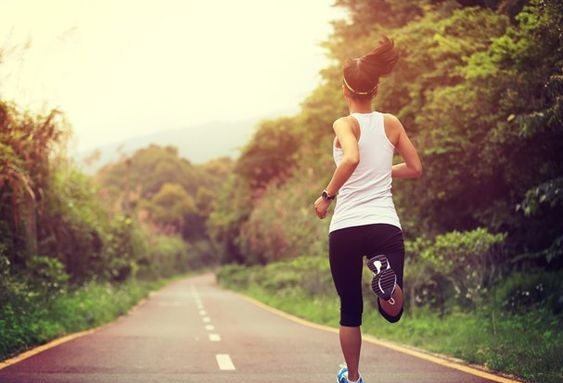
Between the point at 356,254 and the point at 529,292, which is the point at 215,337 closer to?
the point at 529,292

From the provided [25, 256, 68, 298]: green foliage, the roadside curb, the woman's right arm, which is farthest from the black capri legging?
[25, 256, 68, 298]: green foliage

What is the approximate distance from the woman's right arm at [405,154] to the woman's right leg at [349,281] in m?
0.60

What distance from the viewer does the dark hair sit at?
422cm

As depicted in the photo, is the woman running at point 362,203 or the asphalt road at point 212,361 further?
the asphalt road at point 212,361

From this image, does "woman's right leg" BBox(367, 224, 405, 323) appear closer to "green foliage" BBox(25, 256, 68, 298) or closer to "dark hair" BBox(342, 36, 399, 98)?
"dark hair" BBox(342, 36, 399, 98)

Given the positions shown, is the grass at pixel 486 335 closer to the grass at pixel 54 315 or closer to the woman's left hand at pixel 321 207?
the woman's left hand at pixel 321 207

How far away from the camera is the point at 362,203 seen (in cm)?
413

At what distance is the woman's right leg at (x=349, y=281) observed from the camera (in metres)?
4.13

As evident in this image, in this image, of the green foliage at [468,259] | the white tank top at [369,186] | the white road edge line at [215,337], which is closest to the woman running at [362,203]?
the white tank top at [369,186]

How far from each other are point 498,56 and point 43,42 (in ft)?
23.5

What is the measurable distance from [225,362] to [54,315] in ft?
18.0

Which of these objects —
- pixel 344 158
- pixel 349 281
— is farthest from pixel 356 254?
pixel 344 158

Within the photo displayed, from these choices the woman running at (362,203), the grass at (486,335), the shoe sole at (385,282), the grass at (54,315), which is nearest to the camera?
the shoe sole at (385,282)

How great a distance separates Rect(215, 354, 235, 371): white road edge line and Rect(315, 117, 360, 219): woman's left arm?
3494mm
